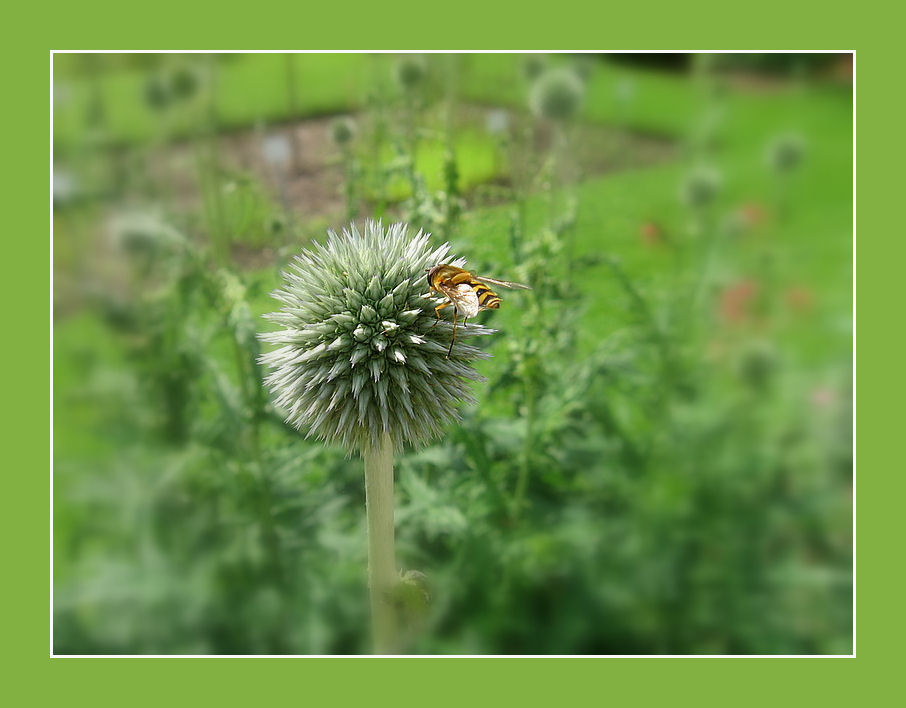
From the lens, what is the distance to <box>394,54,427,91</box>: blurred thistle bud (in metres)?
1.48

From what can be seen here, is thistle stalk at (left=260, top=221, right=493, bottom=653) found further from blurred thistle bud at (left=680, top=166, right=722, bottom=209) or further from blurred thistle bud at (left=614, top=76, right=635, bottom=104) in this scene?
blurred thistle bud at (left=680, top=166, right=722, bottom=209)

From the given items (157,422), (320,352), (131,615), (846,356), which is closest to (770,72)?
(846,356)

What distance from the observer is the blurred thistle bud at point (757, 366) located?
1.67 m

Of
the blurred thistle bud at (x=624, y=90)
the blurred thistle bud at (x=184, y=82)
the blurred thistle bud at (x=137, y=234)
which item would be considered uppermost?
the blurred thistle bud at (x=624, y=90)

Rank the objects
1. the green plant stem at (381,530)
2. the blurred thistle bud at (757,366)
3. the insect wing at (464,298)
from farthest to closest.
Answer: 1. the blurred thistle bud at (757,366)
2. the green plant stem at (381,530)
3. the insect wing at (464,298)

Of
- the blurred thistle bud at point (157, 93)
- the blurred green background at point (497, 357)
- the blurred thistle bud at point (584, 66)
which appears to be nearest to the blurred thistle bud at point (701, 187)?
the blurred green background at point (497, 357)

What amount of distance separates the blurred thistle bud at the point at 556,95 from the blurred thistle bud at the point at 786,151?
0.48 meters

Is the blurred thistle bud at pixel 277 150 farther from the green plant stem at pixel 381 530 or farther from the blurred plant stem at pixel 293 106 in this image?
the green plant stem at pixel 381 530

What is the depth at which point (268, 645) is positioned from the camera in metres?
1.45

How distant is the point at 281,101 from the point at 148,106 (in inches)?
9.9

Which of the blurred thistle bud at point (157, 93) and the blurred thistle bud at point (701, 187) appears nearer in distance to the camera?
the blurred thistle bud at point (157, 93)

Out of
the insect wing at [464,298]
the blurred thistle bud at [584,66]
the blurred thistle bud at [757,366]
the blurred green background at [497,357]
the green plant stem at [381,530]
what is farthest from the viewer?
the blurred thistle bud at [757,366]

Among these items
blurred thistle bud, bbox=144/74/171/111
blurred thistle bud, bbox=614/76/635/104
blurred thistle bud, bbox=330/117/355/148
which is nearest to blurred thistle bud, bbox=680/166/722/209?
blurred thistle bud, bbox=614/76/635/104

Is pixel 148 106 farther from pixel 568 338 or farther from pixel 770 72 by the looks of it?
pixel 770 72
